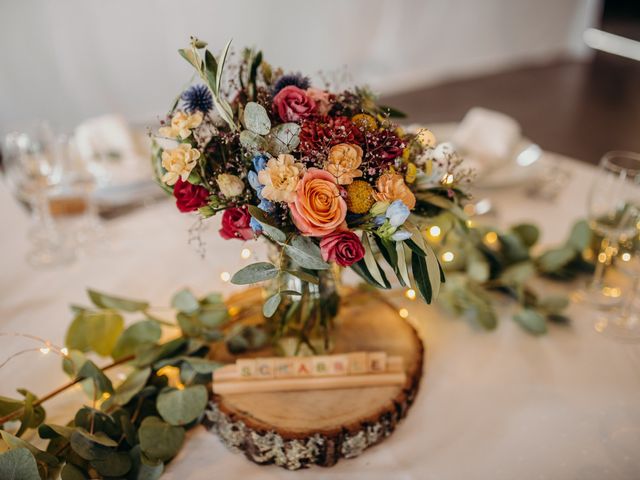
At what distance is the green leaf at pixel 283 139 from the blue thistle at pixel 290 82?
103 mm

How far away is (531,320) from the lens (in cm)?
123

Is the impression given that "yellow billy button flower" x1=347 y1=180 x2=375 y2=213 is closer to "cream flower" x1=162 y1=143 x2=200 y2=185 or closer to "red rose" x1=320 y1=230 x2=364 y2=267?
"red rose" x1=320 y1=230 x2=364 y2=267

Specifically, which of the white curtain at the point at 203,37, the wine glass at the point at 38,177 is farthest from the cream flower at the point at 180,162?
the white curtain at the point at 203,37

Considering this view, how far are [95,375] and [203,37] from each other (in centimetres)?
291

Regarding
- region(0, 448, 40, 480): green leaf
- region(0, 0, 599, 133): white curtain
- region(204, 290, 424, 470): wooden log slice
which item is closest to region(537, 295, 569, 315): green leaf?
region(204, 290, 424, 470): wooden log slice

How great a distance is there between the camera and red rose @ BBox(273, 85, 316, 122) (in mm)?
858

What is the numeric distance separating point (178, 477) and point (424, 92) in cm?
375

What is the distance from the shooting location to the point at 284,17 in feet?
12.1

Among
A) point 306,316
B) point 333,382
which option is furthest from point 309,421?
point 306,316

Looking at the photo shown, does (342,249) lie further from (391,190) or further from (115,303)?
(115,303)

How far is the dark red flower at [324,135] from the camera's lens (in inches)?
32.3

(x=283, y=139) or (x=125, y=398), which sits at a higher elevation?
(x=283, y=139)

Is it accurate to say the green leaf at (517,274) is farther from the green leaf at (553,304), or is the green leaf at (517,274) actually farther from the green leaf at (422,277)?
the green leaf at (422,277)

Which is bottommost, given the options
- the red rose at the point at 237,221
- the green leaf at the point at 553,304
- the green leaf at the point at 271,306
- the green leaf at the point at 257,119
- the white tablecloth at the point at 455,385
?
the white tablecloth at the point at 455,385
